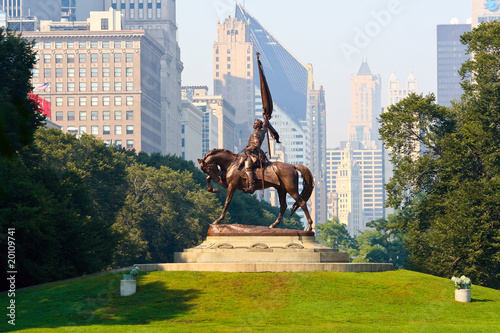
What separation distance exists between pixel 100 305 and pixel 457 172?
33905mm

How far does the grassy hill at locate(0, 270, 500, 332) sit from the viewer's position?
108ft

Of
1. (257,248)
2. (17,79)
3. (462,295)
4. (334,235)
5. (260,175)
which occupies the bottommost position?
(334,235)

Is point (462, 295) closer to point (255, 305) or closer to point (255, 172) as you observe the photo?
point (255, 305)

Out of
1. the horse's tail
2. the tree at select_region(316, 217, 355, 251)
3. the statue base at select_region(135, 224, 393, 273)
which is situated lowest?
the tree at select_region(316, 217, 355, 251)

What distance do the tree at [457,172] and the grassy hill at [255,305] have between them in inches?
650

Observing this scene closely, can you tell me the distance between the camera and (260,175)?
4709 cm

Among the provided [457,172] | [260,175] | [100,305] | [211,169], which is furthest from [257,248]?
[457,172]

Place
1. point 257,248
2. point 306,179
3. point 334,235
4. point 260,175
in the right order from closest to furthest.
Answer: point 257,248 → point 260,175 → point 306,179 → point 334,235

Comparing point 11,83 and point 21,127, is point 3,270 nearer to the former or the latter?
point 21,127

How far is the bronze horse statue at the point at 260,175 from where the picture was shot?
154ft

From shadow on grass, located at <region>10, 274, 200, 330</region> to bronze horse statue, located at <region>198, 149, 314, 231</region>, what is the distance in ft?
28.0

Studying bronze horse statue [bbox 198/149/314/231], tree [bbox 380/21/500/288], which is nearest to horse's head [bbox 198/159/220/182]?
bronze horse statue [bbox 198/149/314/231]

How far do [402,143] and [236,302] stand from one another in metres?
34.0

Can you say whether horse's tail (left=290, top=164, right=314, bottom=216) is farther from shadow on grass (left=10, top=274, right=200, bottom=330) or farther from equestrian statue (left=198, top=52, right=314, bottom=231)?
shadow on grass (left=10, top=274, right=200, bottom=330)
